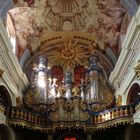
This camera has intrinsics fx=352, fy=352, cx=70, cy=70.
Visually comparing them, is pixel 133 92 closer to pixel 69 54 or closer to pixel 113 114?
pixel 113 114

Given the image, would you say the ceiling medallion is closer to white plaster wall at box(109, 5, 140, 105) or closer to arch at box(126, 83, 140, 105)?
white plaster wall at box(109, 5, 140, 105)

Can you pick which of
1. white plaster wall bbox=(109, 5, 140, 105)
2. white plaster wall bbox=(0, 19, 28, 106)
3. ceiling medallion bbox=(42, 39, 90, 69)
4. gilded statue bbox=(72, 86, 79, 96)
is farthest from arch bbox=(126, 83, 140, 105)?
white plaster wall bbox=(0, 19, 28, 106)

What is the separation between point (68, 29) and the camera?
20656mm

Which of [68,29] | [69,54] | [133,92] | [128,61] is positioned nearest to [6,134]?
[133,92]

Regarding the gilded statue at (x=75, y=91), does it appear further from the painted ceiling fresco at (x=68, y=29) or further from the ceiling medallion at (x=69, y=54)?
the painted ceiling fresco at (x=68, y=29)

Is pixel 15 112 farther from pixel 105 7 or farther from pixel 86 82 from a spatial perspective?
pixel 105 7

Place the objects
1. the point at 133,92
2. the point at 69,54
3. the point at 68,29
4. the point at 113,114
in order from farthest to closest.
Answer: the point at 69,54 < the point at 68,29 < the point at 133,92 < the point at 113,114

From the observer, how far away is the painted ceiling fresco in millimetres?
18734

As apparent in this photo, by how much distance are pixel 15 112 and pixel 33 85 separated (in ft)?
12.7

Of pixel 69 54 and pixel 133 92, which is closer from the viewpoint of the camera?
pixel 133 92

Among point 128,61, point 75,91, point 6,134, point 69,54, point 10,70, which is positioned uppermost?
point 69,54

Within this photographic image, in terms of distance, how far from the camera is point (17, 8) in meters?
18.3

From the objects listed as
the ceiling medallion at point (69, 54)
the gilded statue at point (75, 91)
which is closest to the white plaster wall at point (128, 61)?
the gilded statue at point (75, 91)

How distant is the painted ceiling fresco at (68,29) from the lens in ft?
61.5
